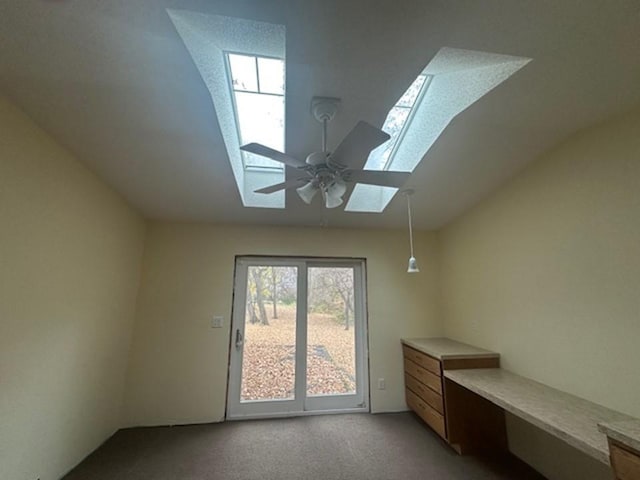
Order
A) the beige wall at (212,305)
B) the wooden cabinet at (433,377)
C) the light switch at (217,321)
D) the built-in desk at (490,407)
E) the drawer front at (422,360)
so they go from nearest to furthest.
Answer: the built-in desk at (490,407), the wooden cabinet at (433,377), the drawer front at (422,360), the beige wall at (212,305), the light switch at (217,321)

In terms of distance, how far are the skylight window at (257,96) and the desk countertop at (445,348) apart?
8.26 ft

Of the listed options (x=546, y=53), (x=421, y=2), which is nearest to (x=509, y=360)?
(x=546, y=53)

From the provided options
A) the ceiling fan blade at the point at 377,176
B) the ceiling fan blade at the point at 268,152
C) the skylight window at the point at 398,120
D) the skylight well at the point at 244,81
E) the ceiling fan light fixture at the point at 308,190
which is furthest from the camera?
the skylight window at the point at 398,120

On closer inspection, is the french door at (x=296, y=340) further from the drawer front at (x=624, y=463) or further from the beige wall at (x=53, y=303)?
the drawer front at (x=624, y=463)

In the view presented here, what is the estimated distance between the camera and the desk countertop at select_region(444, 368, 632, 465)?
140cm

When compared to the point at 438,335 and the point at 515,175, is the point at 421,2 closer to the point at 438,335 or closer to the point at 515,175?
the point at 515,175

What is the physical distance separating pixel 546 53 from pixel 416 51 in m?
0.70

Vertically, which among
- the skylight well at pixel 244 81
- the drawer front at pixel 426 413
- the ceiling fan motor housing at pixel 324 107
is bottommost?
the drawer front at pixel 426 413

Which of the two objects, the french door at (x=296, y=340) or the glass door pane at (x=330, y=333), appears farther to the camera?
the glass door pane at (x=330, y=333)

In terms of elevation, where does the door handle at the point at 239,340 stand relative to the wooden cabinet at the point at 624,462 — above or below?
above

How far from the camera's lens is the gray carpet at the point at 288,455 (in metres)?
2.23

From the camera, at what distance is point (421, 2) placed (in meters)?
1.21

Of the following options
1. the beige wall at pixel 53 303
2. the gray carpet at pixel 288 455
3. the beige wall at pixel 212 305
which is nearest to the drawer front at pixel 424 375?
the beige wall at pixel 212 305

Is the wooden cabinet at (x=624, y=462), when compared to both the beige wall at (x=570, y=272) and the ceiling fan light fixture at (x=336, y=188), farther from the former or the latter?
the ceiling fan light fixture at (x=336, y=188)
